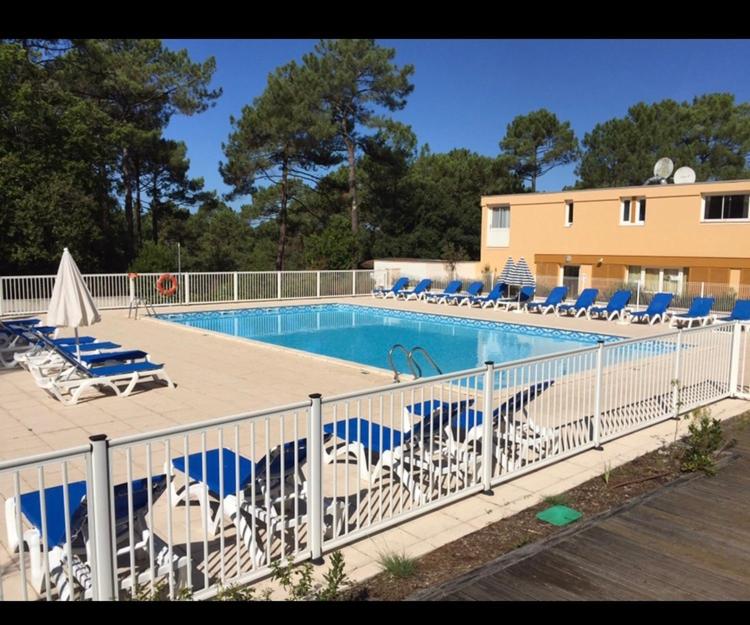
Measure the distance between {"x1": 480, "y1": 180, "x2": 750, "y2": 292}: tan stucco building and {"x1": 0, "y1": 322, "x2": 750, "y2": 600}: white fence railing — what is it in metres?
16.0

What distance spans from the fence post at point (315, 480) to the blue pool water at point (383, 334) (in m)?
8.32

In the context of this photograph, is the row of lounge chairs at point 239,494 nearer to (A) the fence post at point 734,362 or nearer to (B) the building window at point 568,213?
(A) the fence post at point 734,362

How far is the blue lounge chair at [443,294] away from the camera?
22.9 m

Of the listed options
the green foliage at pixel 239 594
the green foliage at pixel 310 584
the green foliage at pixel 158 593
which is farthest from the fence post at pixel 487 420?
the green foliage at pixel 158 593

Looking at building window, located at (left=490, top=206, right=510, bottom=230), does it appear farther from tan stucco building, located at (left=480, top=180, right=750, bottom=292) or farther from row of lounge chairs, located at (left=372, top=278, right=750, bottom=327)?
row of lounge chairs, located at (left=372, top=278, right=750, bottom=327)

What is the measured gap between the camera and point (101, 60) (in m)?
27.1

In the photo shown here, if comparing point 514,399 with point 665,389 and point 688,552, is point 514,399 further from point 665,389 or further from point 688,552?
point 665,389

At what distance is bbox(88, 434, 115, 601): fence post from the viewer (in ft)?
9.33

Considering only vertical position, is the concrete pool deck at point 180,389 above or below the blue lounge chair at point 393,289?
below

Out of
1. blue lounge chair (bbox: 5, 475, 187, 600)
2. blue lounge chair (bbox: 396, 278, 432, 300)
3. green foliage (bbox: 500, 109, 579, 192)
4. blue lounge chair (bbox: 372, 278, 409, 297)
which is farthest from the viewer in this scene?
green foliage (bbox: 500, 109, 579, 192)

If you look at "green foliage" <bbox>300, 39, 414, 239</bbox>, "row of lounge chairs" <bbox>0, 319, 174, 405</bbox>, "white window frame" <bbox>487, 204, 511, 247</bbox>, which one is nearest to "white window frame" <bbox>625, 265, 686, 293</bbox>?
"white window frame" <bbox>487, 204, 511, 247</bbox>

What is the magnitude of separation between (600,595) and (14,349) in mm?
Answer: 11106
